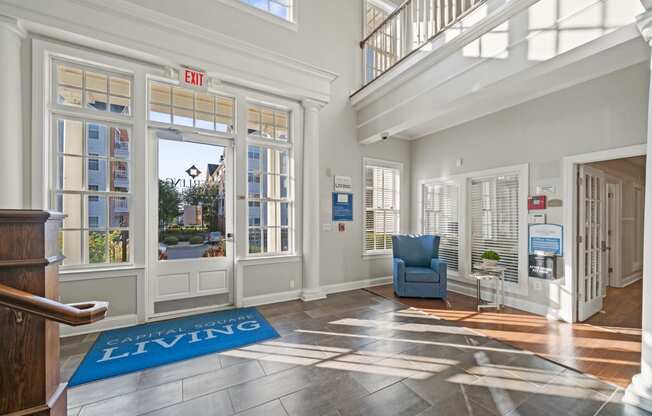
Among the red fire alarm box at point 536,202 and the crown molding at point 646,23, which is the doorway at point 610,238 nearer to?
the red fire alarm box at point 536,202

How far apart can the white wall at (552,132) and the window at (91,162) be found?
203 inches

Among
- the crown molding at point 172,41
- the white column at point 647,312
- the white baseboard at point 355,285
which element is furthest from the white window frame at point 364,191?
the white column at point 647,312

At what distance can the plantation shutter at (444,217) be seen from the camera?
17.5 ft

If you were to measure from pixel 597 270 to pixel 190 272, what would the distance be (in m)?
5.76

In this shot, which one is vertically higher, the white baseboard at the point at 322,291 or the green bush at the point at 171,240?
the green bush at the point at 171,240

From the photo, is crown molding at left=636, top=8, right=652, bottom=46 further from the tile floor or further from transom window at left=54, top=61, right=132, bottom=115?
transom window at left=54, top=61, right=132, bottom=115

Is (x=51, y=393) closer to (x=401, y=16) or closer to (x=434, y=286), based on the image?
(x=434, y=286)

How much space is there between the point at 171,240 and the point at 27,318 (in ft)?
10.1

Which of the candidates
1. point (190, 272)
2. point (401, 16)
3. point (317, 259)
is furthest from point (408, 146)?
point (190, 272)

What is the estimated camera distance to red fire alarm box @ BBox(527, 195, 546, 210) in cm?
407

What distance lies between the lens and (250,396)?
2.25 meters

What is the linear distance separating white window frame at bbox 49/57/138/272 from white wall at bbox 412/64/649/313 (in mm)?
5045

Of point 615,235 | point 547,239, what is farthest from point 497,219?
point 615,235

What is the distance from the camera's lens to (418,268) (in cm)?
507
